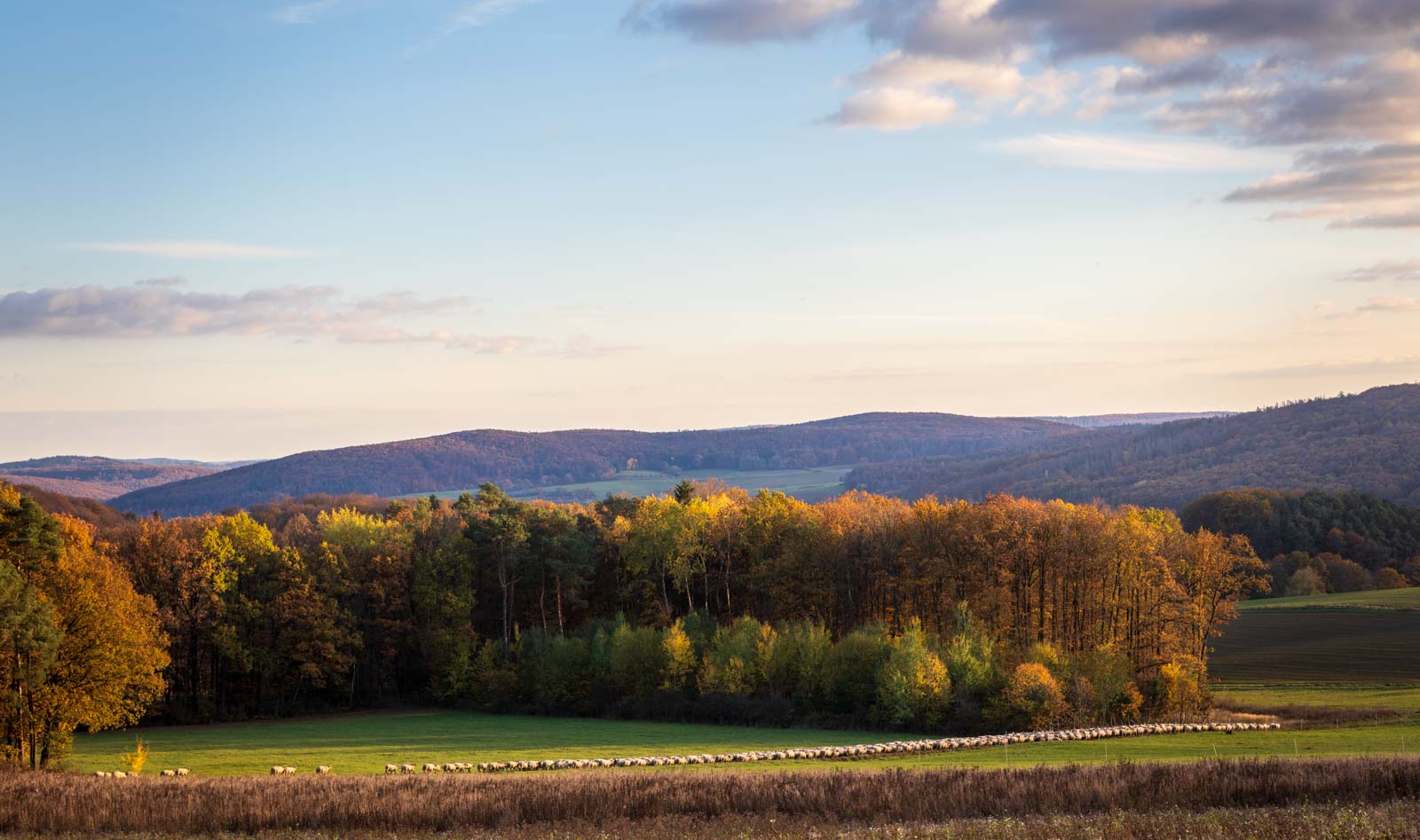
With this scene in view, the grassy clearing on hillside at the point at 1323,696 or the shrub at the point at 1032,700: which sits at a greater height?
the shrub at the point at 1032,700

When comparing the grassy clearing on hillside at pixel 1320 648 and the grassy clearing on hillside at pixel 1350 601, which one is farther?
the grassy clearing on hillside at pixel 1350 601

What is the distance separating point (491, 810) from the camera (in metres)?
30.2

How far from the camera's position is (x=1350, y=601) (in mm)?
101938

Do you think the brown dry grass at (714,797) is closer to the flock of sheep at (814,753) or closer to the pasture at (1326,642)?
the flock of sheep at (814,753)

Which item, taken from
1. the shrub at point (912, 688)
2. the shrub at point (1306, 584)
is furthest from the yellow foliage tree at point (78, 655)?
the shrub at point (1306, 584)

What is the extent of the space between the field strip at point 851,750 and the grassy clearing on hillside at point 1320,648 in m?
22.7

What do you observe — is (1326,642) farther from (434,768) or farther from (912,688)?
(434,768)

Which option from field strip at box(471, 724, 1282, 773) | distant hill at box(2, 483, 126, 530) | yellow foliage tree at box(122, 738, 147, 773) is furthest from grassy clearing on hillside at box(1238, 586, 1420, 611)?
distant hill at box(2, 483, 126, 530)

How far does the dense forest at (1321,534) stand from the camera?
388ft

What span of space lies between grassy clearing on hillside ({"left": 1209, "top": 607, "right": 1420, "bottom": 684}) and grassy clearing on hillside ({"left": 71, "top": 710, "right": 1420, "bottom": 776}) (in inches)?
957

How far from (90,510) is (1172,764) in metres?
126

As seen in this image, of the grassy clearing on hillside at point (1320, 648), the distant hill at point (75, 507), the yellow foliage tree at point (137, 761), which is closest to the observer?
the yellow foliage tree at point (137, 761)

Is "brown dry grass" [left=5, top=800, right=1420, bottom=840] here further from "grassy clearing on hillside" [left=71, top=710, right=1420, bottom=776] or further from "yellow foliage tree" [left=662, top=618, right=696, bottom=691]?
"yellow foliage tree" [left=662, top=618, right=696, bottom=691]

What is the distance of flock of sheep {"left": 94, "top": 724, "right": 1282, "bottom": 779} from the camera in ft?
158
